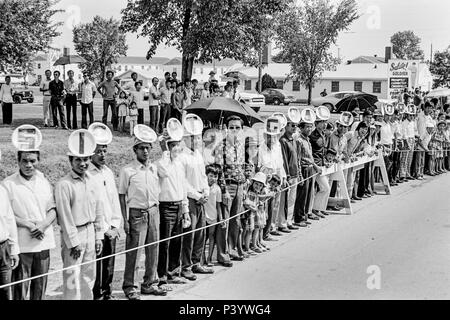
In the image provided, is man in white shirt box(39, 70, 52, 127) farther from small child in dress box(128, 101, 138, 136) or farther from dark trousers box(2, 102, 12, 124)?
small child in dress box(128, 101, 138, 136)

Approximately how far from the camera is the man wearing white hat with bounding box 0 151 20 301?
592 cm

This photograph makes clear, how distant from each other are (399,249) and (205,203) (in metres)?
3.37

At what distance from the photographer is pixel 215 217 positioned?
9.12 meters

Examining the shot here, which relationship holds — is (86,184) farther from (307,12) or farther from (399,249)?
(307,12)

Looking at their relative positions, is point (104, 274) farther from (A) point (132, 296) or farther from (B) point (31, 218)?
(B) point (31, 218)

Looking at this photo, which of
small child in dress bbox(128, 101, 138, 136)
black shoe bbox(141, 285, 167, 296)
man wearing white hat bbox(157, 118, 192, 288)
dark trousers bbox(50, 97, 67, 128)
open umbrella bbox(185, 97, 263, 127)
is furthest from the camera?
small child in dress bbox(128, 101, 138, 136)

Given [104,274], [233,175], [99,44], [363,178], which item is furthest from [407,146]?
[99,44]

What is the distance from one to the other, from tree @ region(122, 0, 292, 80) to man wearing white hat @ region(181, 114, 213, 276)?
507 inches

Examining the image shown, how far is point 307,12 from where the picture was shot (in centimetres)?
5288

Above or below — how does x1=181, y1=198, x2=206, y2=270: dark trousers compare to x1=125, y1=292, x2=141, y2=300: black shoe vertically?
above

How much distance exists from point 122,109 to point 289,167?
8340 millimetres

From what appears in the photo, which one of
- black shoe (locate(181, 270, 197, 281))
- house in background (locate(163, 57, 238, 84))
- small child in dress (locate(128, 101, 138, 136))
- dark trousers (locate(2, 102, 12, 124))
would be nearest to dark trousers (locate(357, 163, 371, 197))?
small child in dress (locate(128, 101, 138, 136))

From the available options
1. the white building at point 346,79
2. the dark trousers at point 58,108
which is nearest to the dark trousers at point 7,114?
the dark trousers at point 58,108
